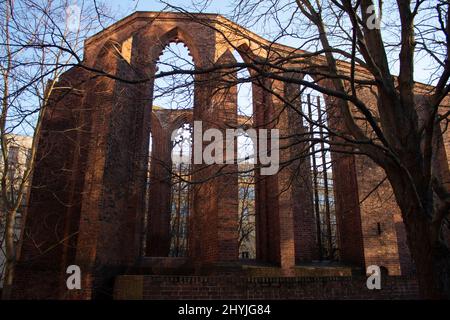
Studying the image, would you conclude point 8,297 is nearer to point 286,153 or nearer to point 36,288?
point 36,288

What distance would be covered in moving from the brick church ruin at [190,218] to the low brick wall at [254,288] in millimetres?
20

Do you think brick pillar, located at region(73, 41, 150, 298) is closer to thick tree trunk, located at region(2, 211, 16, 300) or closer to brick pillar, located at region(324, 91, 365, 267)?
thick tree trunk, located at region(2, 211, 16, 300)

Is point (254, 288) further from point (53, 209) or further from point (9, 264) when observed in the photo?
point (53, 209)

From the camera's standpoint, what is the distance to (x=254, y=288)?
24.4 feet

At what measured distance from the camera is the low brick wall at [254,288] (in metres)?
7.16

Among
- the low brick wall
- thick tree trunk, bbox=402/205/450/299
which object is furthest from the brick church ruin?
thick tree trunk, bbox=402/205/450/299

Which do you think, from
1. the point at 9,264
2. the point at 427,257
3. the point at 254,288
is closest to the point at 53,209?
the point at 9,264

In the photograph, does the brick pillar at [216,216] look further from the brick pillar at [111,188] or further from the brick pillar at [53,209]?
the brick pillar at [53,209]

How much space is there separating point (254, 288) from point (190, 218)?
383 centimetres

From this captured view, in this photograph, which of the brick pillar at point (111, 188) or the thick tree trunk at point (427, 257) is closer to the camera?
the thick tree trunk at point (427, 257)

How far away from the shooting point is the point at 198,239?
32.4 ft

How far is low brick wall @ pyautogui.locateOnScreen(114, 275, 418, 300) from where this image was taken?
7.16m

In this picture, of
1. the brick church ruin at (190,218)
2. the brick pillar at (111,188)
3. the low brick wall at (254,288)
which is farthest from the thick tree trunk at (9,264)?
the low brick wall at (254,288)
